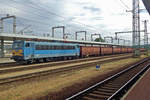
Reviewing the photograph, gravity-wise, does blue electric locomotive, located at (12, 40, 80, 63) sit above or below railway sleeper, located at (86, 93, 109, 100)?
above

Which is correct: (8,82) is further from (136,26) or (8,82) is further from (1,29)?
(136,26)

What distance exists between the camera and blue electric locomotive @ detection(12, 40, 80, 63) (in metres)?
21.5

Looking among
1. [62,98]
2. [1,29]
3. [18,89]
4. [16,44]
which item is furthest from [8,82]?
[1,29]

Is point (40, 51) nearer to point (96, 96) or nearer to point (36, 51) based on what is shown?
point (36, 51)

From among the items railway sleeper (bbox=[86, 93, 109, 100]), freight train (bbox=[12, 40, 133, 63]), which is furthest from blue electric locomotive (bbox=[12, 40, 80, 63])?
railway sleeper (bbox=[86, 93, 109, 100])

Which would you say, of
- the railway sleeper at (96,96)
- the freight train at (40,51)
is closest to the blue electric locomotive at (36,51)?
the freight train at (40,51)

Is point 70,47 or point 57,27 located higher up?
point 57,27

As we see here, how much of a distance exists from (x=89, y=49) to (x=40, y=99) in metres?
34.3

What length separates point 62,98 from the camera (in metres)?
7.26

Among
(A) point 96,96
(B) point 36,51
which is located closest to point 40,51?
(B) point 36,51

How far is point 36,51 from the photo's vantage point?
75.7 feet

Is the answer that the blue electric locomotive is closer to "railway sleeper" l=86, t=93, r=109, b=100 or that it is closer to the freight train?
the freight train

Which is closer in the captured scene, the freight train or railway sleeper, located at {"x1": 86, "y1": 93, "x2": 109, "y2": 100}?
railway sleeper, located at {"x1": 86, "y1": 93, "x2": 109, "y2": 100}

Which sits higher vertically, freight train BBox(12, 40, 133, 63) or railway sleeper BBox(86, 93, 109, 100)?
freight train BBox(12, 40, 133, 63)
